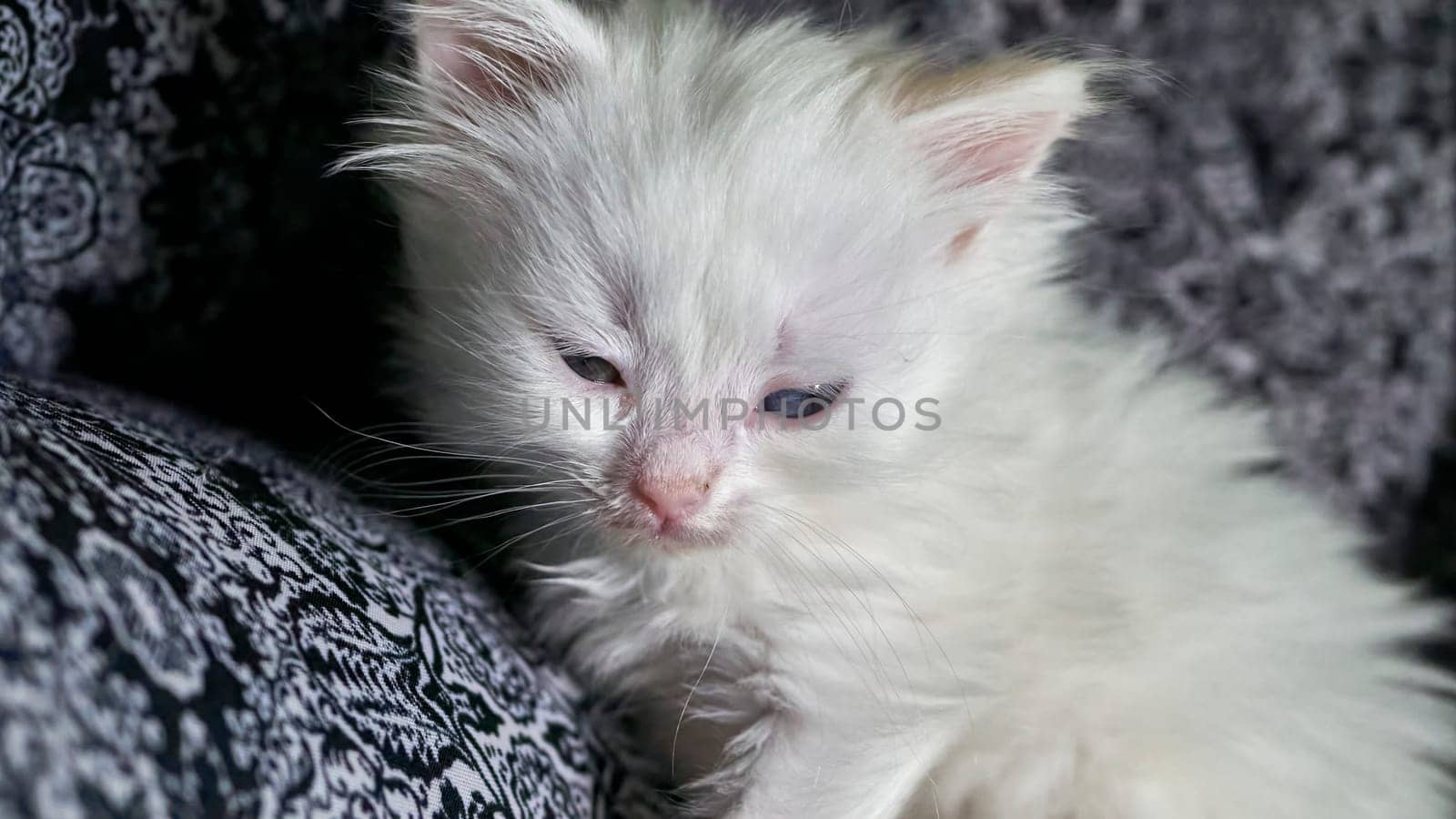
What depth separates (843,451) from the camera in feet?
3.01

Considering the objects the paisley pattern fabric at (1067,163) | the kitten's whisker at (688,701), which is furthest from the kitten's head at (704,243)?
the paisley pattern fabric at (1067,163)

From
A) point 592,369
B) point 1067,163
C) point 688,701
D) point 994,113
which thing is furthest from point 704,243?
point 1067,163

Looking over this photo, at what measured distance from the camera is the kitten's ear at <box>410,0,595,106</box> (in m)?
0.90

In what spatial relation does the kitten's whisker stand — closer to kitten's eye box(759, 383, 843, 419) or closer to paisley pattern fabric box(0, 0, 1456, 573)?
kitten's eye box(759, 383, 843, 419)

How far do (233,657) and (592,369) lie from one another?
1.24 ft

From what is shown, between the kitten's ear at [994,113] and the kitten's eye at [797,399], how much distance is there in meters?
0.23

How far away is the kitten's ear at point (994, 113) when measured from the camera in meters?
0.88

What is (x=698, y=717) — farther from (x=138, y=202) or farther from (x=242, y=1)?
(x=242, y=1)

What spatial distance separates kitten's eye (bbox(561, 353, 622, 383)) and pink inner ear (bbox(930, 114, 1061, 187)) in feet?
1.17

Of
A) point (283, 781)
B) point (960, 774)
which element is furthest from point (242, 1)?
point (960, 774)

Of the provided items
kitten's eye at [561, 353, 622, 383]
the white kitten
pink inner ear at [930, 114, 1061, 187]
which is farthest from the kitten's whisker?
pink inner ear at [930, 114, 1061, 187]

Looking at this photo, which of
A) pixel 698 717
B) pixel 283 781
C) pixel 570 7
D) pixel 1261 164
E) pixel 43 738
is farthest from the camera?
pixel 1261 164

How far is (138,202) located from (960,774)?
101cm

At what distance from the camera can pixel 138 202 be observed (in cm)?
108
